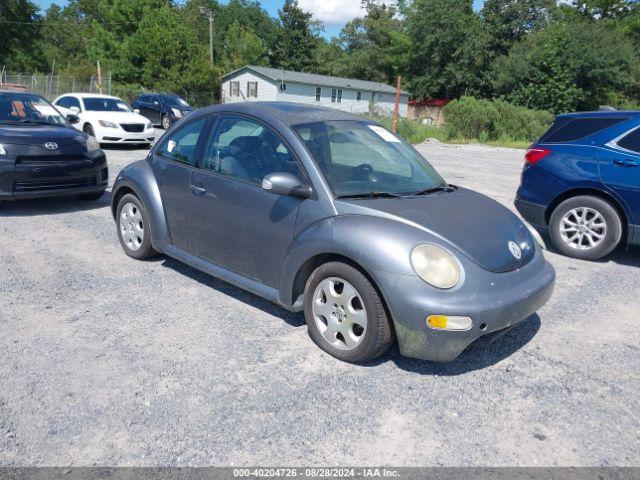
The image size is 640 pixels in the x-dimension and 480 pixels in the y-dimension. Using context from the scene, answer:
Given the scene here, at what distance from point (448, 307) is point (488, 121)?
25.6m

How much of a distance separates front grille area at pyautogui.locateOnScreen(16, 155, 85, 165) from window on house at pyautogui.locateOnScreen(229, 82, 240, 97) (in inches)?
1784

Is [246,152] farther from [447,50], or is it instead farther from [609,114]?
[447,50]

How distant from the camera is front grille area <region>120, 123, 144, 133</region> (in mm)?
→ 14801

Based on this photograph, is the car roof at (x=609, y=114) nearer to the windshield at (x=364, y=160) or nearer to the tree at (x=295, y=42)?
the windshield at (x=364, y=160)

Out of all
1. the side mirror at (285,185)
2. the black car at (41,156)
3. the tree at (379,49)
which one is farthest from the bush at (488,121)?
the tree at (379,49)

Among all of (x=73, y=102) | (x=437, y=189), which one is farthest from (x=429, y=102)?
(x=437, y=189)

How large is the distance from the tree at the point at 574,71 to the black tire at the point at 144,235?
146 ft

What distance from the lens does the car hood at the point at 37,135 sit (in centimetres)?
678

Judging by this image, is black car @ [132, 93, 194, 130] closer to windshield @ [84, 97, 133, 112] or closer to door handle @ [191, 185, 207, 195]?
windshield @ [84, 97, 133, 112]

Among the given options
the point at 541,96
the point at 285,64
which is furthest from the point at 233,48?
the point at 541,96

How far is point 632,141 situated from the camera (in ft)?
19.4

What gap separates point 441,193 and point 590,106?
1858 inches

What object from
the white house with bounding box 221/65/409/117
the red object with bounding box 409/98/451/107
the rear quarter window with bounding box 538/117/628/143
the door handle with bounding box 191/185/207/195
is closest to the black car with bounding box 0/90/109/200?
the door handle with bounding box 191/185/207/195

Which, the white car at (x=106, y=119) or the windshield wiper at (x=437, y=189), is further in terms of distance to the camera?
the white car at (x=106, y=119)
